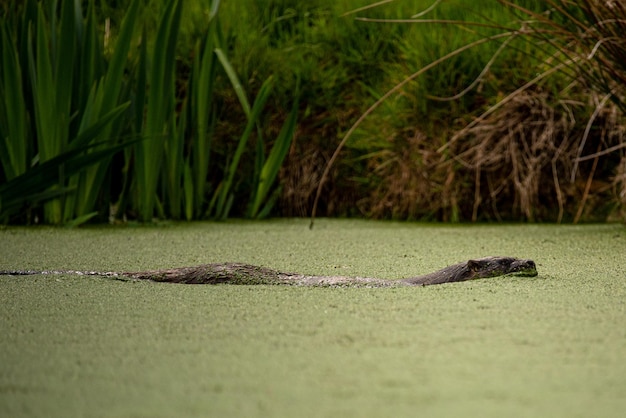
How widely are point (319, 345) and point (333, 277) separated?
0.57 meters

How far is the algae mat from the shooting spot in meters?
0.89

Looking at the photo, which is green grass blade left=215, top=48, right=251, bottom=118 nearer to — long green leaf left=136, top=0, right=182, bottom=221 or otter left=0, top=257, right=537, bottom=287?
long green leaf left=136, top=0, right=182, bottom=221

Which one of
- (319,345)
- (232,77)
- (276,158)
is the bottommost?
(319,345)

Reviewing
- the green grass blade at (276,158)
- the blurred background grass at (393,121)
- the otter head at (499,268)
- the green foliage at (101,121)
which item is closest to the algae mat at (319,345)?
the otter head at (499,268)

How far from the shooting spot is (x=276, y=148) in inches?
119

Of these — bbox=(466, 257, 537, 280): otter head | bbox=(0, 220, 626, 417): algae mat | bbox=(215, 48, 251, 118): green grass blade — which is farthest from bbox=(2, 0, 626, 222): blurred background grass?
bbox=(466, 257, 537, 280): otter head

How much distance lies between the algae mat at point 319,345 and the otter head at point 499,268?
0.13 feet

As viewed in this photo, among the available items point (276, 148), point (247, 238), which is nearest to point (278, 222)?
point (276, 148)

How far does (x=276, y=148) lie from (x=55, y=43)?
0.69 m

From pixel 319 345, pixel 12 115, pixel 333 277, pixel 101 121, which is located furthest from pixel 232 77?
pixel 319 345

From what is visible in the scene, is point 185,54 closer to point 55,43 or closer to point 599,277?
point 55,43

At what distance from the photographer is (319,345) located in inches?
44.3

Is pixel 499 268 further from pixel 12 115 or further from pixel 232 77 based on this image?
pixel 12 115

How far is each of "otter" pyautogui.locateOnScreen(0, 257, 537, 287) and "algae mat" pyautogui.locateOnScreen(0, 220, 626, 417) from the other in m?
0.06
